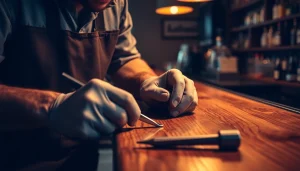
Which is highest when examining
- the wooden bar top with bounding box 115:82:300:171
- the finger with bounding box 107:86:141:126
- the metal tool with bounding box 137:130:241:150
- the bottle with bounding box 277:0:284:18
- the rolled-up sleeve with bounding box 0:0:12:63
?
the bottle with bounding box 277:0:284:18

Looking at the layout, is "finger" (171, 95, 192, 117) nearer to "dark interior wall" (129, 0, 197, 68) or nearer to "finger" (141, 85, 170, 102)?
"finger" (141, 85, 170, 102)

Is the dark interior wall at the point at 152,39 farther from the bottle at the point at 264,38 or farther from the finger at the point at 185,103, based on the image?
the finger at the point at 185,103

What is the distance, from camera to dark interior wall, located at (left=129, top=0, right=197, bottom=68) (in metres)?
5.27

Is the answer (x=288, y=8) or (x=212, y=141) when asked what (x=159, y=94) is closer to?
(x=212, y=141)

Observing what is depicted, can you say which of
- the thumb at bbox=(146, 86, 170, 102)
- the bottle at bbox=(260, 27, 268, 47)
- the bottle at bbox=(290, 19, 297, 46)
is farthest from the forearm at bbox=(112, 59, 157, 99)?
the bottle at bbox=(260, 27, 268, 47)

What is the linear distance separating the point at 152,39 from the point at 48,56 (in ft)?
13.7

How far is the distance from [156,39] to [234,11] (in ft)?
5.20

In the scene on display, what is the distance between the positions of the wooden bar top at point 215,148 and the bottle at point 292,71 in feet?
5.77

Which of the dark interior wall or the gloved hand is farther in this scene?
the dark interior wall

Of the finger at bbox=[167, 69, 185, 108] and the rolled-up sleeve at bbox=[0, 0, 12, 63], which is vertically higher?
the rolled-up sleeve at bbox=[0, 0, 12, 63]

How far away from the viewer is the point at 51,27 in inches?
49.1

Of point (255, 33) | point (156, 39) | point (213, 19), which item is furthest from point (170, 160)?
point (156, 39)

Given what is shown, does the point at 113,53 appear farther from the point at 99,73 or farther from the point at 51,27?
the point at 51,27

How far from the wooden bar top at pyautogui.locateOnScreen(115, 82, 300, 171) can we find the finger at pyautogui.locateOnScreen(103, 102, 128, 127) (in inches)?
1.6
